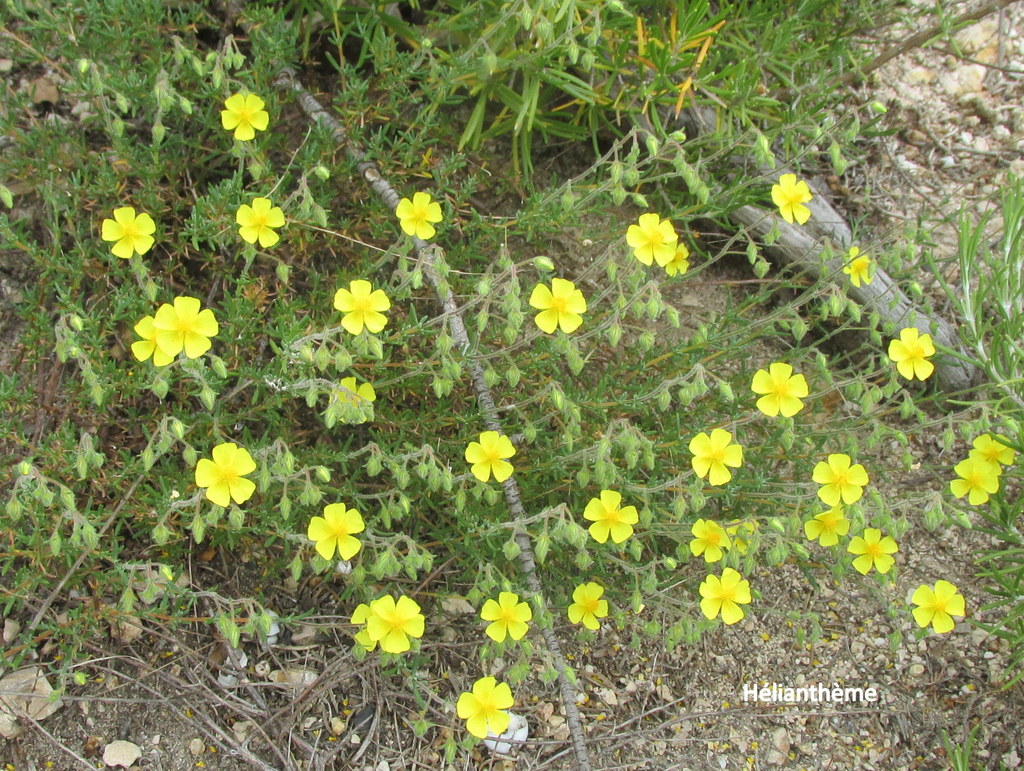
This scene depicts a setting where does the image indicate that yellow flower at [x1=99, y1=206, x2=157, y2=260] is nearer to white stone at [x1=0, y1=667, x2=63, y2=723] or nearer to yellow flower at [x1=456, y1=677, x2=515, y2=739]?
white stone at [x1=0, y1=667, x2=63, y2=723]

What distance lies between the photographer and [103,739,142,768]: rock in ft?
9.02

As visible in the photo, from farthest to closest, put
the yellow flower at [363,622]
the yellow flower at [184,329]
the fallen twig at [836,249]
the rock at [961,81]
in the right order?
1. the rock at [961,81]
2. the fallen twig at [836,249]
3. the yellow flower at [363,622]
4. the yellow flower at [184,329]

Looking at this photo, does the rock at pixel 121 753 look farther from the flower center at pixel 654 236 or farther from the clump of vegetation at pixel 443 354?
the flower center at pixel 654 236

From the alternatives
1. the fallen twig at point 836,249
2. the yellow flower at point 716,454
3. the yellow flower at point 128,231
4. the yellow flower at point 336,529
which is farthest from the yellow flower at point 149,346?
the fallen twig at point 836,249

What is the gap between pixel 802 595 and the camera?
335 cm

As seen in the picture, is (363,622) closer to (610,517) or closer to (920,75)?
(610,517)

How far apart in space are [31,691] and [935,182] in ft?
13.7

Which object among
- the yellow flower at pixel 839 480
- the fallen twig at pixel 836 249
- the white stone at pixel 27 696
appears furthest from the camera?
the fallen twig at pixel 836 249

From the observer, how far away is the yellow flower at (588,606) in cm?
277

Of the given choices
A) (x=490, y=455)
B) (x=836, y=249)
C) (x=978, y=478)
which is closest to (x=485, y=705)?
(x=490, y=455)

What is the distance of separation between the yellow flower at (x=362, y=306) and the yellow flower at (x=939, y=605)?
194 centimetres

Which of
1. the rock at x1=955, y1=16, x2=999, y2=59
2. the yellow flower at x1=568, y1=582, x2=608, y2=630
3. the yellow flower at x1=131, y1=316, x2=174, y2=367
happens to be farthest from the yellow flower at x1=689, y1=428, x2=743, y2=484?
the rock at x1=955, y1=16, x2=999, y2=59

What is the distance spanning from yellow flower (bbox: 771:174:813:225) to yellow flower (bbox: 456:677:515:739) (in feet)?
5.86
